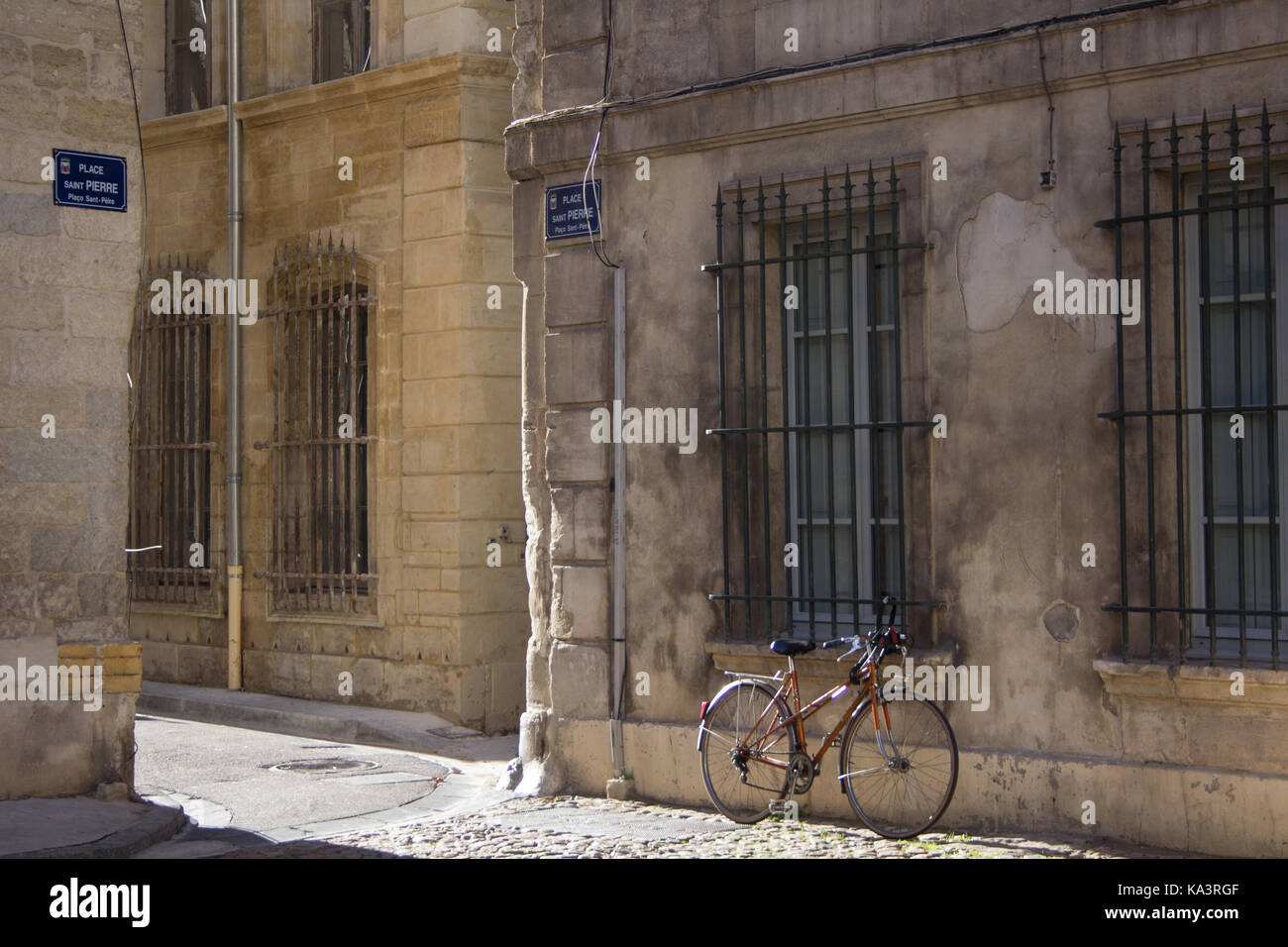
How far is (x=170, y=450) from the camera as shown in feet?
46.2

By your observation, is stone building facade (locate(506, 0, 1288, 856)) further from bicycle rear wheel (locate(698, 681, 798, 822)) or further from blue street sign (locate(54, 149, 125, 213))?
blue street sign (locate(54, 149, 125, 213))

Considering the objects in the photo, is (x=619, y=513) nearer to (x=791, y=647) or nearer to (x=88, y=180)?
(x=791, y=647)

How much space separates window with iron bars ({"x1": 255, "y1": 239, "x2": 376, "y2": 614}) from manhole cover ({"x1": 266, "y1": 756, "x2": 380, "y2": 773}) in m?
2.15

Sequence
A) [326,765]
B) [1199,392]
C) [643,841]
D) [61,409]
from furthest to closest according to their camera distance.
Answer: [326,765]
[61,409]
[643,841]
[1199,392]

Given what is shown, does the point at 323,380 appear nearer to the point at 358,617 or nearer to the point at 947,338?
the point at 358,617

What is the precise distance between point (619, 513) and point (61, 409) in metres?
3.06

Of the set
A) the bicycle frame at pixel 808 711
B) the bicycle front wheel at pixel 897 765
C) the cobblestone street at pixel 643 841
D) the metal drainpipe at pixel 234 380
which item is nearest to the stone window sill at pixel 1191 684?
the cobblestone street at pixel 643 841

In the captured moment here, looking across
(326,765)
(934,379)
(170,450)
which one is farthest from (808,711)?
(170,450)

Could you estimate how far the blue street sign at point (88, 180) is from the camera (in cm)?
841

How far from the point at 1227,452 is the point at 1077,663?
3.86 ft

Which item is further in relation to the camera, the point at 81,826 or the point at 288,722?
the point at 288,722

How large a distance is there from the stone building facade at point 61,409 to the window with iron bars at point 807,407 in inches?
130

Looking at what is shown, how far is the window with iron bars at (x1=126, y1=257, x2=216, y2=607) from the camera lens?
45.2 ft

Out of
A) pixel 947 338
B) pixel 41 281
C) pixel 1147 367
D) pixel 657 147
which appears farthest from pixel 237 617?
pixel 1147 367
